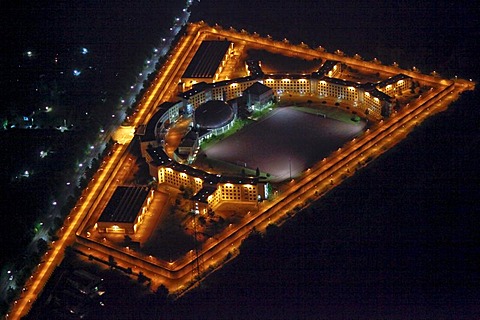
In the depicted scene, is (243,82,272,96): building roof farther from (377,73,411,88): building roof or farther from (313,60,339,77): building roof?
(377,73,411,88): building roof

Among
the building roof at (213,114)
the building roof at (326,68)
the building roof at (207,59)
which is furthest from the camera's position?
the building roof at (207,59)

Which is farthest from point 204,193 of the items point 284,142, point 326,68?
point 326,68

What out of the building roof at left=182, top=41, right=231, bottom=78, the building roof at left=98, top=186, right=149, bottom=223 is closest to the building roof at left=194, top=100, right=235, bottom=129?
the building roof at left=182, top=41, right=231, bottom=78

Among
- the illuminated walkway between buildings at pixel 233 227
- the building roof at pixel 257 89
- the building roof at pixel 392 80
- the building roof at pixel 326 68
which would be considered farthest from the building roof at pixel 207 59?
the building roof at pixel 392 80

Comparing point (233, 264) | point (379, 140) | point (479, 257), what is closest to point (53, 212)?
point (233, 264)

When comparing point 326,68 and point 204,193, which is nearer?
point 204,193

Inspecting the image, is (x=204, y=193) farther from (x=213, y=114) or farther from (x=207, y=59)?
(x=207, y=59)

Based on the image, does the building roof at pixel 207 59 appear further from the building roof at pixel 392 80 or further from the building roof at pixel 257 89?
the building roof at pixel 392 80
